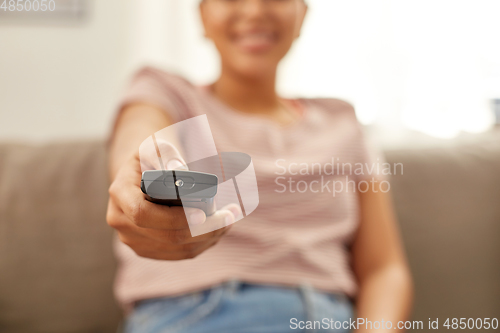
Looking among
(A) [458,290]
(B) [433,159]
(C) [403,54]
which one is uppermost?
(C) [403,54]

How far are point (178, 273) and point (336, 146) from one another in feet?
0.74

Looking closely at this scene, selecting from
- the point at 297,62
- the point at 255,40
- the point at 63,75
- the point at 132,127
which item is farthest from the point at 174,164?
the point at 63,75

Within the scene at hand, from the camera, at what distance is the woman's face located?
0.38m

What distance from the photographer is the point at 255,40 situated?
0.39m

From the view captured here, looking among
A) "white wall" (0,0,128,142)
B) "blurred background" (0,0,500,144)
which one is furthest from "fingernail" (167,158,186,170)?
"white wall" (0,0,128,142)

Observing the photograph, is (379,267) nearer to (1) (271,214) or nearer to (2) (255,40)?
(1) (271,214)

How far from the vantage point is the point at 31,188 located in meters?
0.50

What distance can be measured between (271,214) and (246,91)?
144 millimetres

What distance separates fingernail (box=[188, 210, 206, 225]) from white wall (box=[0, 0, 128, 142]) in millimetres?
939

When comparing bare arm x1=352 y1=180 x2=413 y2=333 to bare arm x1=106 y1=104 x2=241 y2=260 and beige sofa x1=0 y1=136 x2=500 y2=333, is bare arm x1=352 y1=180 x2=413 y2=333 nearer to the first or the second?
beige sofa x1=0 y1=136 x2=500 y2=333

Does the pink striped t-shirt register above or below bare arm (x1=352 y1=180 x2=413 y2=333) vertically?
above

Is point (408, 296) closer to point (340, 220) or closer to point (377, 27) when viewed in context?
point (340, 220)

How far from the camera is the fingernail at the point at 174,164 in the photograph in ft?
0.51

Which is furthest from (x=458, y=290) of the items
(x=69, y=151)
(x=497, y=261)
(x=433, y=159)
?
(x=69, y=151)
